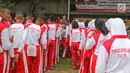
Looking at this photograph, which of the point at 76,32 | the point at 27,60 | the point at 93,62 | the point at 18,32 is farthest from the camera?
the point at 76,32

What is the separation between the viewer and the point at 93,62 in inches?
334

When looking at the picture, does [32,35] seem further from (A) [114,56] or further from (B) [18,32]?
(A) [114,56]

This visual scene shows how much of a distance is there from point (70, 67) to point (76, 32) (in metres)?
1.80

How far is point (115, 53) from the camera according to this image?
19.2 feet

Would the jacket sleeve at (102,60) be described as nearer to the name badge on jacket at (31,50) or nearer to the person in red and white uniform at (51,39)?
the name badge on jacket at (31,50)

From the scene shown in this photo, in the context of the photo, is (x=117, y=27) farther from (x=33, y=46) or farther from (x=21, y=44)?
(x=33, y=46)

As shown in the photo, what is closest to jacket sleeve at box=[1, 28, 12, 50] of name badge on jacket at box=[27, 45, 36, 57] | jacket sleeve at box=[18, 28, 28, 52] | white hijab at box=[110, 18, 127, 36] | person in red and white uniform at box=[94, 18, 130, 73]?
jacket sleeve at box=[18, 28, 28, 52]

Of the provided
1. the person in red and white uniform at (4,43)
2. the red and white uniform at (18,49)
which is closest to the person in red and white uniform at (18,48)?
the red and white uniform at (18,49)

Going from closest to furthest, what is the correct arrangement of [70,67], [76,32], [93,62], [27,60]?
[93,62] < [27,60] < [76,32] < [70,67]

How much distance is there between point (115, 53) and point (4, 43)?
3.04 meters

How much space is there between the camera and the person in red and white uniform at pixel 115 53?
5840 millimetres

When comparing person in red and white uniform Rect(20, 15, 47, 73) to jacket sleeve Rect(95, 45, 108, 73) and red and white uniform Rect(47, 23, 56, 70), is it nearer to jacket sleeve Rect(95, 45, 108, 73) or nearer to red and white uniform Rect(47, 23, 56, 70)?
red and white uniform Rect(47, 23, 56, 70)

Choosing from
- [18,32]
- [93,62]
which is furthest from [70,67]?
[93,62]

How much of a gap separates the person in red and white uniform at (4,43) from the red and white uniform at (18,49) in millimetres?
1163
